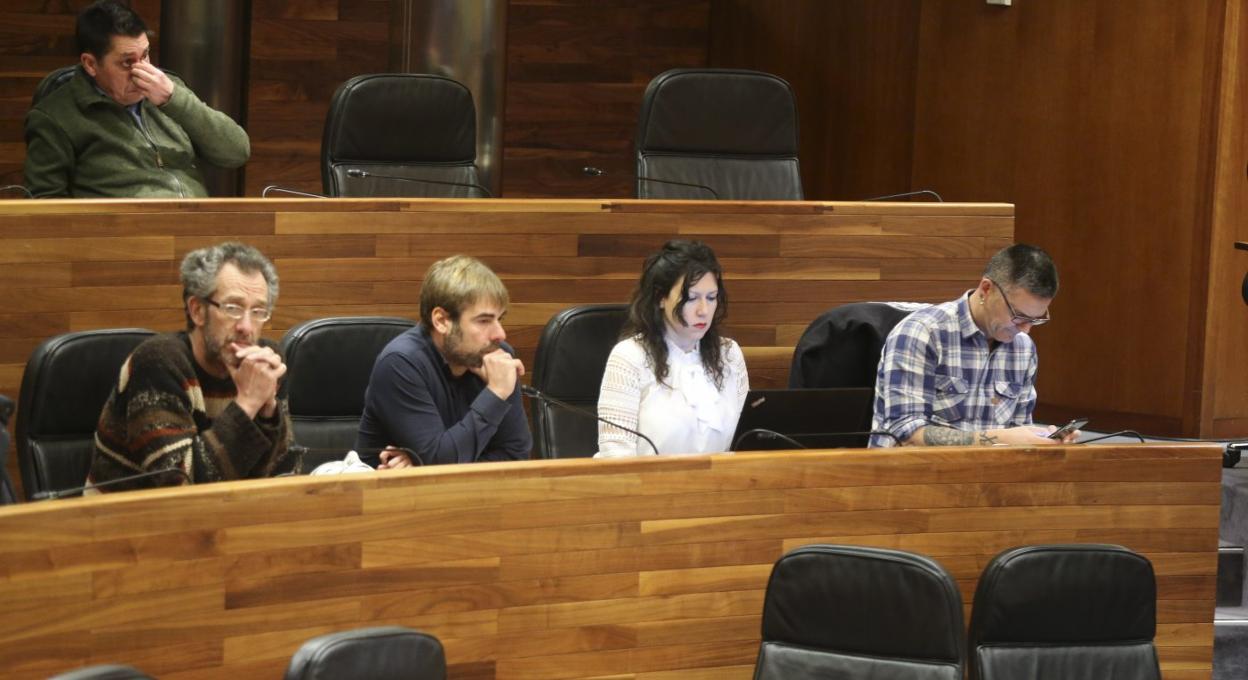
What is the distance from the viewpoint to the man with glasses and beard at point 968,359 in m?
2.80

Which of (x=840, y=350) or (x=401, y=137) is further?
(x=401, y=137)

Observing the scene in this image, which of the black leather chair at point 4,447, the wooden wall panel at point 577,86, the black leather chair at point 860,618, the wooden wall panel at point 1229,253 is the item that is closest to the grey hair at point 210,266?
the black leather chair at point 4,447

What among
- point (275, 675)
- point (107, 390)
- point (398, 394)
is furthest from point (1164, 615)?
point (107, 390)

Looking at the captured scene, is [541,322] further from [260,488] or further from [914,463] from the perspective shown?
[260,488]

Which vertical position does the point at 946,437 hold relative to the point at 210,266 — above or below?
below

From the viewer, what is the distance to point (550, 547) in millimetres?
2078

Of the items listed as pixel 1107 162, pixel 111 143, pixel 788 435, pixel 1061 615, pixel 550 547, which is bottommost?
pixel 1061 615

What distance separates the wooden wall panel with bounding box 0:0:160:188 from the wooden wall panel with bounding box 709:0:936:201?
181 cm

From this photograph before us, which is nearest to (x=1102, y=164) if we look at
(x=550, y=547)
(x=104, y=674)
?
(x=550, y=547)

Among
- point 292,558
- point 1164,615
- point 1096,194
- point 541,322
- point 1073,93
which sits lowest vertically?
point 1164,615

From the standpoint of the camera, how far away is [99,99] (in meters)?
2.90

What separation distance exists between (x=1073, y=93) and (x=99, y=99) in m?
2.41

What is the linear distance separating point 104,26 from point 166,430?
1.09m

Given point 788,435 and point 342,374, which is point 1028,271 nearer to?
point 788,435
